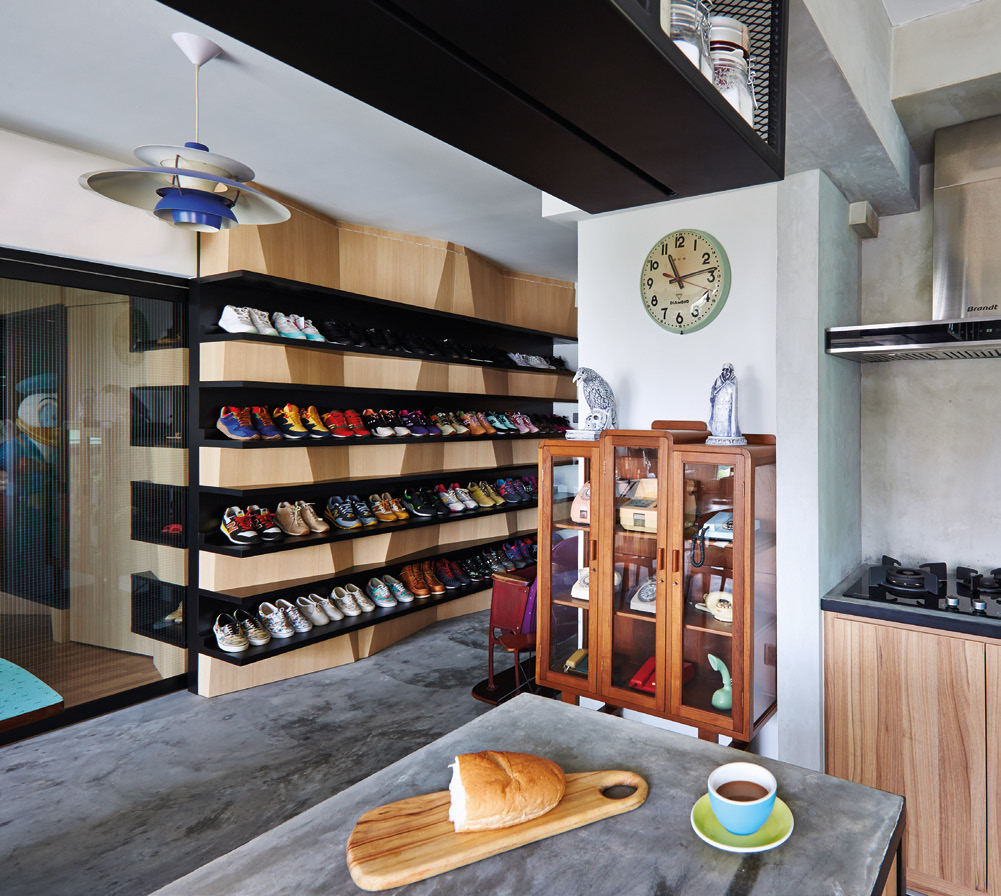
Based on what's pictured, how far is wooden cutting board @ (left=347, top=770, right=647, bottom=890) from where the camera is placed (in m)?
0.99

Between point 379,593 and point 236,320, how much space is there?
77.1 inches

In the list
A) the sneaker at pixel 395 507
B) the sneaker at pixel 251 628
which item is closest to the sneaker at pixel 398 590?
the sneaker at pixel 395 507

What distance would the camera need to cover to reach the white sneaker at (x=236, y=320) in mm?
3699

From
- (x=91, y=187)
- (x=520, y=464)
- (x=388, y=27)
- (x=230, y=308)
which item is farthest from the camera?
(x=520, y=464)

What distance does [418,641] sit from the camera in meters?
4.71

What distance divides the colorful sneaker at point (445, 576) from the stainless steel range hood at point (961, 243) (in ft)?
10.8

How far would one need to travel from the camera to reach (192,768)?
294cm

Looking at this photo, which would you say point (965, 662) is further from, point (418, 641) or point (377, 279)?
point (377, 279)

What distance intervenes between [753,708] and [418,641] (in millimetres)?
2782

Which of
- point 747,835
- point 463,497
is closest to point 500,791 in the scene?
point 747,835

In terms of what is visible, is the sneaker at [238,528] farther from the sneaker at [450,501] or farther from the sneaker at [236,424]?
the sneaker at [450,501]

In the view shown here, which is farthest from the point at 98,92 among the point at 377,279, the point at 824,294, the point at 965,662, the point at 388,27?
the point at 965,662

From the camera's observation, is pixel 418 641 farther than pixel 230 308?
Yes

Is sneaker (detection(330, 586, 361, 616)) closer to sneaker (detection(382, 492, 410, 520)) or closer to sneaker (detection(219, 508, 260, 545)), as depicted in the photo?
sneaker (detection(382, 492, 410, 520))
